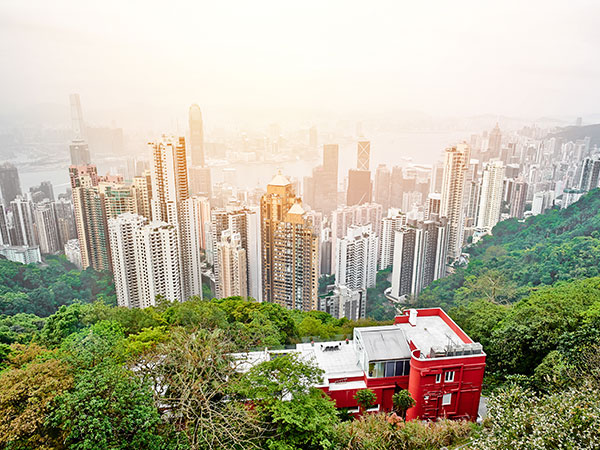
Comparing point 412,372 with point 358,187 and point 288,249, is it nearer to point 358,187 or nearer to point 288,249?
point 288,249

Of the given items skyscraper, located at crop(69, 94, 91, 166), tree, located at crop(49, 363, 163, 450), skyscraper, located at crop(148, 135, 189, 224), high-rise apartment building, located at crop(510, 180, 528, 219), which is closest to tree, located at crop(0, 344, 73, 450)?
tree, located at crop(49, 363, 163, 450)

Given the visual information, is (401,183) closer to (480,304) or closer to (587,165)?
(587,165)

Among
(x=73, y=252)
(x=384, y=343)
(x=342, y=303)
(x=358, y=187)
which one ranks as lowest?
(x=342, y=303)

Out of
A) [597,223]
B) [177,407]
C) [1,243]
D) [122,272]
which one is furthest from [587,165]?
[1,243]

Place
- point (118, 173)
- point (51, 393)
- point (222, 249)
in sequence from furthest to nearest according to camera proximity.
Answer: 1. point (118, 173)
2. point (222, 249)
3. point (51, 393)

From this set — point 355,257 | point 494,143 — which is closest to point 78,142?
point 355,257

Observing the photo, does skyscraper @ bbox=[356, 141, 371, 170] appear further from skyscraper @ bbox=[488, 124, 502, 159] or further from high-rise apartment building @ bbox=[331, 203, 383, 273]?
skyscraper @ bbox=[488, 124, 502, 159]
